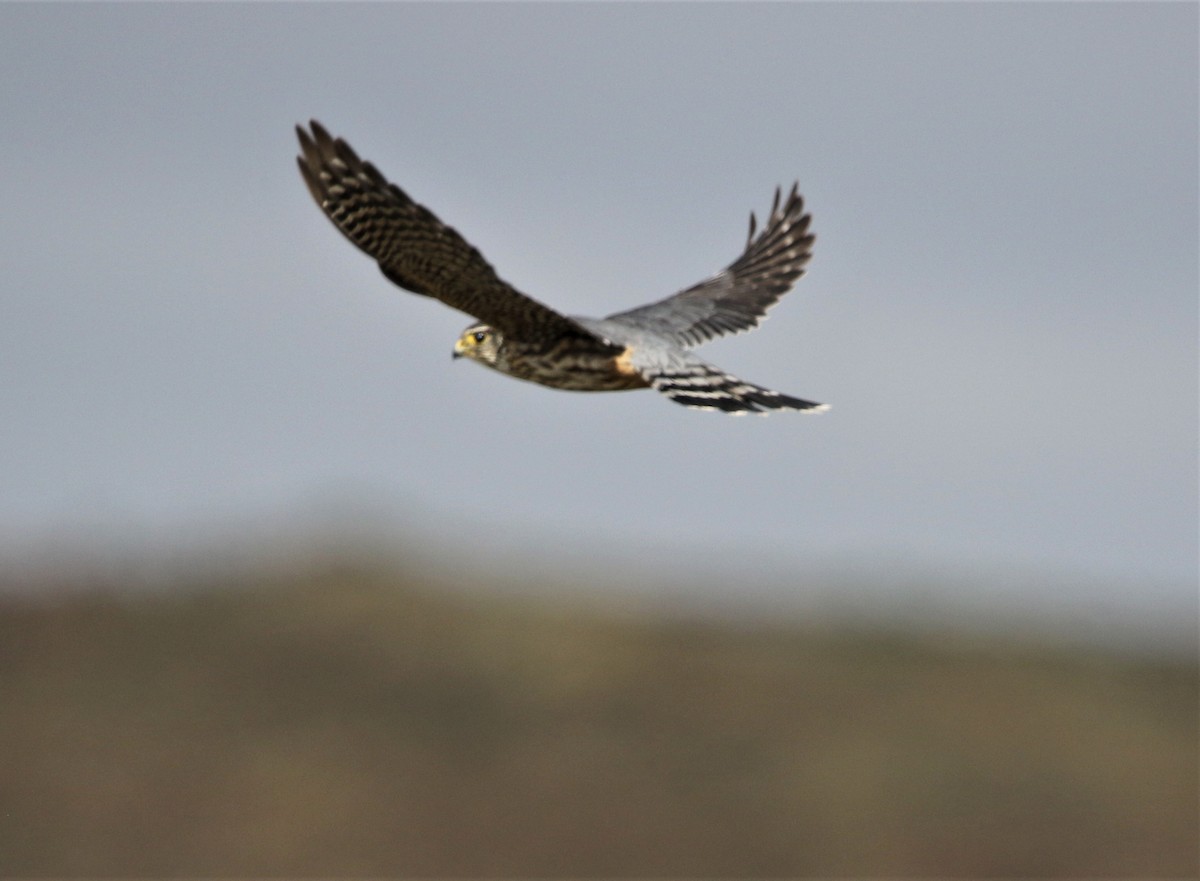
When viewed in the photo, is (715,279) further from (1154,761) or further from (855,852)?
(1154,761)

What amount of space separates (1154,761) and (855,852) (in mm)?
5380

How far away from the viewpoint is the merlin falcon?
7078 mm

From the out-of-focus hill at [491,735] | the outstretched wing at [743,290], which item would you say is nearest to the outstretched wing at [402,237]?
the outstretched wing at [743,290]

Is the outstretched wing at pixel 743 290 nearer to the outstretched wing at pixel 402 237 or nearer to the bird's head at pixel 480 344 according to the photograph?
the bird's head at pixel 480 344

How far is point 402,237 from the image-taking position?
7.18m

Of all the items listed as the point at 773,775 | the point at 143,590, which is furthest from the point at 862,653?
the point at 143,590

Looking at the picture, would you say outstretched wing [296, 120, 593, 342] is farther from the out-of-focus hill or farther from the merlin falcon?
the out-of-focus hill

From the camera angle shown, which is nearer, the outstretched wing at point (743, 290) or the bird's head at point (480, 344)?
the bird's head at point (480, 344)

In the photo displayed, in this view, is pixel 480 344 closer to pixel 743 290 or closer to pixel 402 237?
pixel 402 237

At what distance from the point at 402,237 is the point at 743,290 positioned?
4.44 meters

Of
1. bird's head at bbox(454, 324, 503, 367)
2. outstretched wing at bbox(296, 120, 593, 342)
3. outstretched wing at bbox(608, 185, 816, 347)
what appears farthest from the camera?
outstretched wing at bbox(608, 185, 816, 347)

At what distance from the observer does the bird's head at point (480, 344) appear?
27.6 ft

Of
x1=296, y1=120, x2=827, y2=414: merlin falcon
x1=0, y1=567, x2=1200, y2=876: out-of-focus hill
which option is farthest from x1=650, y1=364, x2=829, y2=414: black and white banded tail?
x1=0, y1=567, x2=1200, y2=876: out-of-focus hill

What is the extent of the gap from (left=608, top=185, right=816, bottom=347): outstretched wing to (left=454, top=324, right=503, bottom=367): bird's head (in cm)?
76
